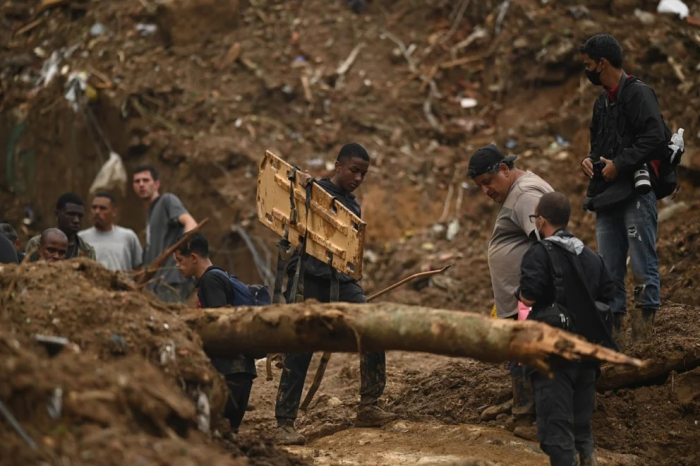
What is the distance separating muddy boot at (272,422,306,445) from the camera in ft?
22.1

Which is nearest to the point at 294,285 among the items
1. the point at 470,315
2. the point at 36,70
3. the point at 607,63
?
the point at 470,315

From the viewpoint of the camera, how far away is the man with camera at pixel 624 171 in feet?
22.0

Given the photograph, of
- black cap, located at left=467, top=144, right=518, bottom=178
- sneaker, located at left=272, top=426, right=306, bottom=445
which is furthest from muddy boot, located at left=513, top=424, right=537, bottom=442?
black cap, located at left=467, top=144, right=518, bottom=178

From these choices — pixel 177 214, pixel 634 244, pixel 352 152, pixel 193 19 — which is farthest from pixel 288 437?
pixel 193 19

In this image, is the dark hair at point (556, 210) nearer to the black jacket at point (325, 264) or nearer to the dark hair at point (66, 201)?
the black jacket at point (325, 264)

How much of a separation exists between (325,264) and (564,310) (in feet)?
6.29

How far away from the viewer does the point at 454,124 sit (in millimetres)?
13422

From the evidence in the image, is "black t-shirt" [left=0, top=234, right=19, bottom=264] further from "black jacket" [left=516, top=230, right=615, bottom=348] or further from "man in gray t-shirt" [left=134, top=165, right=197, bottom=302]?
"black jacket" [left=516, top=230, right=615, bottom=348]

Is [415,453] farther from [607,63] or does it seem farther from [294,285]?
[607,63]

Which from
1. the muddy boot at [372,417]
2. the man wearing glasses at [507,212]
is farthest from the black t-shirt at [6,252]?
the man wearing glasses at [507,212]

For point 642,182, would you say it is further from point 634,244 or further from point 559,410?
point 559,410

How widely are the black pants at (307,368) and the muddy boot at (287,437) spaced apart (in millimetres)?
78

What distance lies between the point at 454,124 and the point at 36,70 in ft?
20.4

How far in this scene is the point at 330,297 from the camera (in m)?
6.79
